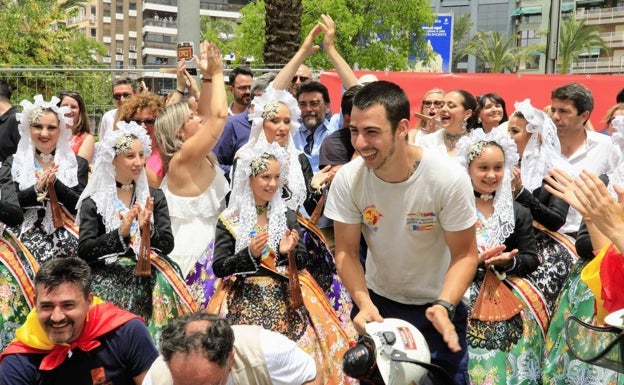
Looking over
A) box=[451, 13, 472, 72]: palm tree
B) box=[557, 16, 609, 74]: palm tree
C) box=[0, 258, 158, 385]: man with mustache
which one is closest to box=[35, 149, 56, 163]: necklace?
box=[0, 258, 158, 385]: man with mustache

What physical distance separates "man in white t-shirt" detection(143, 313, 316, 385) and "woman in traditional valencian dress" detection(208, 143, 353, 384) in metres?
1.33

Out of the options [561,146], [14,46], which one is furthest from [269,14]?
[14,46]

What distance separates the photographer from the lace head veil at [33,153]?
20.3 feet

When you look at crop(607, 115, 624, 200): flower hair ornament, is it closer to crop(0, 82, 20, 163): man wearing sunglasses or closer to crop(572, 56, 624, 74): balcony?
crop(0, 82, 20, 163): man wearing sunglasses

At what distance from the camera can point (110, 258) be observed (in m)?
5.75

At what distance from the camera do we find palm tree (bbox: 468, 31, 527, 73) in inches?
2299

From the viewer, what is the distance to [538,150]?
20.6 ft

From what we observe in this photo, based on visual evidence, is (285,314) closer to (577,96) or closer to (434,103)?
(577,96)

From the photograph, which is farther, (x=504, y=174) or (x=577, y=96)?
(x=577, y=96)

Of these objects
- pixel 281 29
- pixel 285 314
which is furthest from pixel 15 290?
pixel 281 29

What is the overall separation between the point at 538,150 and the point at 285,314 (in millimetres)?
2150

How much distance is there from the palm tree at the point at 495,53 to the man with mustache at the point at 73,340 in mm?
54689

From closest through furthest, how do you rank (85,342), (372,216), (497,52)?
(85,342) < (372,216) < (497,52)

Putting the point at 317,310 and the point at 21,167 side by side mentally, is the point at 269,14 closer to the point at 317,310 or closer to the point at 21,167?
the point at 21,167
